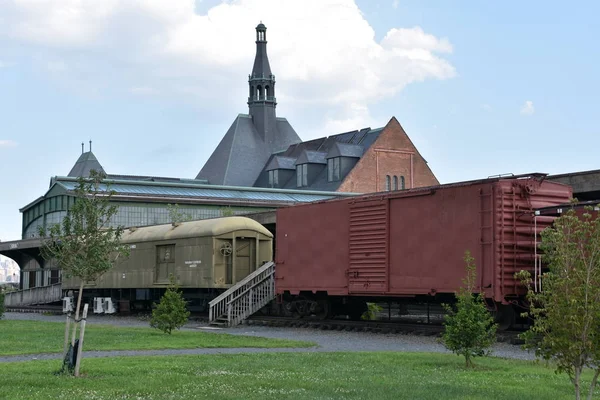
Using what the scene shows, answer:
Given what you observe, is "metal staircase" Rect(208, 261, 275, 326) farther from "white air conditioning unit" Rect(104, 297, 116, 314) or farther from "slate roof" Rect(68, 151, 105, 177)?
"slate roof" Rect(68, 151, 105, 177)

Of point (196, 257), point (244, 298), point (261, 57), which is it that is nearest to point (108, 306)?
point (196, 257)

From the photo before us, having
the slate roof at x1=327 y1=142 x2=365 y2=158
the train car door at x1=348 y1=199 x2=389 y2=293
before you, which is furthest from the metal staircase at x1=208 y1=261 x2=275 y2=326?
the slate roof at x1=327 y1=142 x2=365 y2=158

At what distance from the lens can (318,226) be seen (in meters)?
27.2

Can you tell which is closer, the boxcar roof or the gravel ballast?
the gravel ballast

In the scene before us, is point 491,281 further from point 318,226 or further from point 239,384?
point 239,384

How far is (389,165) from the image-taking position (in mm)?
93625

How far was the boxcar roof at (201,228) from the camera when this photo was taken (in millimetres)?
31484

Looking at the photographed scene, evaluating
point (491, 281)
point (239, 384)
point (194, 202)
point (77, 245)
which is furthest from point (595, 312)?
point (194, 202)

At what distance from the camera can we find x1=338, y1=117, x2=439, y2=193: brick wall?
90.7 metres

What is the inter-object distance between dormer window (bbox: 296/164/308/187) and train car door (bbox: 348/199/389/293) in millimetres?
67525

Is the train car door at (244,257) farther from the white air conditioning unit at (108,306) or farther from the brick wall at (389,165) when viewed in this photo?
the brick wall at (389,165)

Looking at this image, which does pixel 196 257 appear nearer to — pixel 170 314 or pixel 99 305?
pixel 170 314

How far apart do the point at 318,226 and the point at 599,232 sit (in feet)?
58.3

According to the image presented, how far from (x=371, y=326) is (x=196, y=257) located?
918cm
